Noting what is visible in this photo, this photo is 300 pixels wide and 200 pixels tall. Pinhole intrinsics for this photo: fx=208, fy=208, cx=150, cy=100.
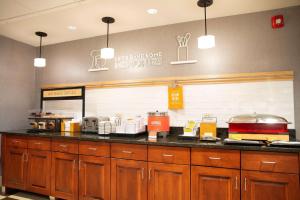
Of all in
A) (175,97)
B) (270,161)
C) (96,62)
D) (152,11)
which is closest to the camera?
(270,161)

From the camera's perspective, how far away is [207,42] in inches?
89.8

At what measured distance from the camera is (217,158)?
196 cm

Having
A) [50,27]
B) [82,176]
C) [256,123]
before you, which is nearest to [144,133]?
[82,176]

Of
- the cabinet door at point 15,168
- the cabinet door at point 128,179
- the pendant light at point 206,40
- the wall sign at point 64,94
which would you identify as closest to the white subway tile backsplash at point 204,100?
the wall sign at point 64,94

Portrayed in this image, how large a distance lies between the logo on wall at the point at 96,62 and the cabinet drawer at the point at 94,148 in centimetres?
135

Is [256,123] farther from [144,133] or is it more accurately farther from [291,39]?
[144,133]

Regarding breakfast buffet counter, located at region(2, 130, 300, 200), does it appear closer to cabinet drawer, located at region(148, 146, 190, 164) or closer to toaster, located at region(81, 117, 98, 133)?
cabinet drawer, located at region(148, 146, 190, 164)

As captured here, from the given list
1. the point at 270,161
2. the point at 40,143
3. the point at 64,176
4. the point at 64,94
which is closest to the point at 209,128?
the point at 270,161

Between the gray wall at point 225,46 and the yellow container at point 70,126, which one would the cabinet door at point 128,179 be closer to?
the yellow container at point 70,126

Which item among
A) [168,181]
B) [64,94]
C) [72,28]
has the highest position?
[72,28]

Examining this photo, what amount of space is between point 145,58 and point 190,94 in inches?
34.6

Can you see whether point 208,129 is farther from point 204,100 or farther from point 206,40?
point 206,40

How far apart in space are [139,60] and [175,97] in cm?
82

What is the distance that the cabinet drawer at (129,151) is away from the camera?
2.25m
